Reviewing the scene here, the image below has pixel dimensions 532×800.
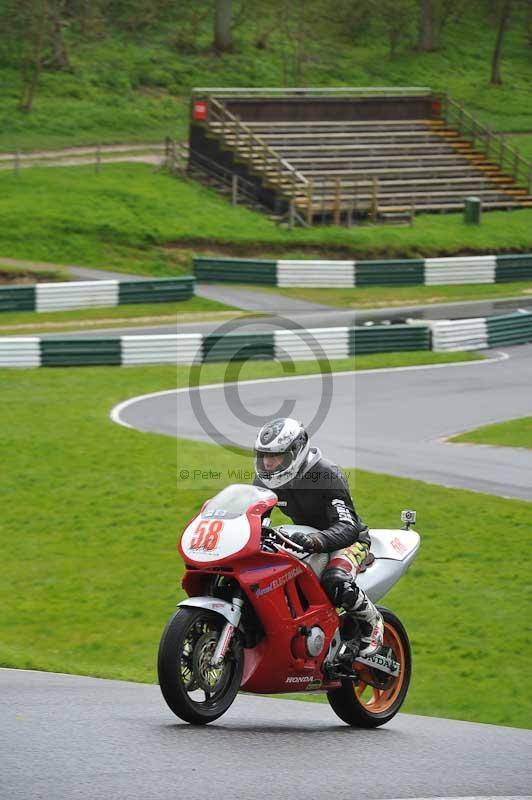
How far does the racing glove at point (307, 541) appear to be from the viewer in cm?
750

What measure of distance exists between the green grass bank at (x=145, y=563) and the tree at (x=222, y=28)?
39.3 metres

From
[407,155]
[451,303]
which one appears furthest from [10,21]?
[451,303]

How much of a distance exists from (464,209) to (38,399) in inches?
982

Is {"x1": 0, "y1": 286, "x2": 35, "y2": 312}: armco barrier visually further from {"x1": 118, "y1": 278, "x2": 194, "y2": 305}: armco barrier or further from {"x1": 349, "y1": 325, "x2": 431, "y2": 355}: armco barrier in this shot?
{"x1": 349, "y1": 325, "x2": 431, "y2": 355}: armco barrier

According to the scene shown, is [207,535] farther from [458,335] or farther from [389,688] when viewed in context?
[458,335]

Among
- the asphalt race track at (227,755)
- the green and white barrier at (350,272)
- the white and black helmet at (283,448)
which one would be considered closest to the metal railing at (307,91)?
the green and white barrier at (350,272)

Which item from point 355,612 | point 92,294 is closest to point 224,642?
point 355,612

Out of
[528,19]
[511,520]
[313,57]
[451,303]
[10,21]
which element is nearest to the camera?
[511,520]

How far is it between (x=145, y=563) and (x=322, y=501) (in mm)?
5604

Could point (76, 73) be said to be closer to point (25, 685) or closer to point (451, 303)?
point (451, 303)

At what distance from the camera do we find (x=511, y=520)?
14477 millimetres

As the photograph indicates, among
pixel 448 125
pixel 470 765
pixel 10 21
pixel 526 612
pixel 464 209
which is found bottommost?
pixel 526 612

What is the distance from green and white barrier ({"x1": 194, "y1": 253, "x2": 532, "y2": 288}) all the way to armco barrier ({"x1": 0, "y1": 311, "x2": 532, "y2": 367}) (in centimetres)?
809

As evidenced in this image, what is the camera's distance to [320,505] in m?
7.83
